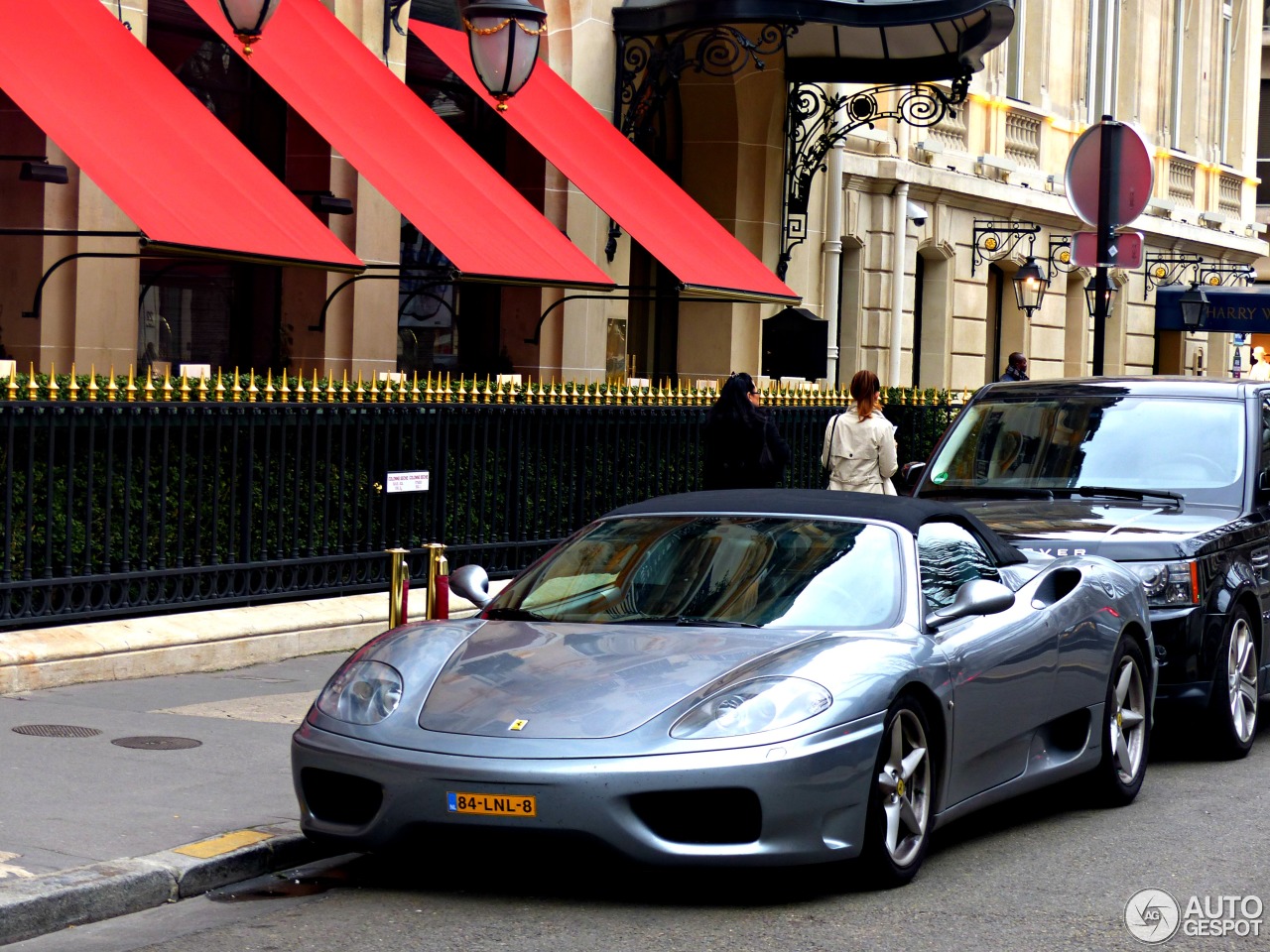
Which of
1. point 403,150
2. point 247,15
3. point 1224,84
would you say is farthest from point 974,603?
point 1224,84

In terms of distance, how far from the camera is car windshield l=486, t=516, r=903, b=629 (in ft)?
22.6

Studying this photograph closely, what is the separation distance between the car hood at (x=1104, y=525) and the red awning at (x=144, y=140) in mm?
4693

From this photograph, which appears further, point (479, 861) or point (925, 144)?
point (925, 144)

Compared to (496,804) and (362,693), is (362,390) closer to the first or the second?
(362,693)

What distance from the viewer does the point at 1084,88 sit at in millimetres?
30453

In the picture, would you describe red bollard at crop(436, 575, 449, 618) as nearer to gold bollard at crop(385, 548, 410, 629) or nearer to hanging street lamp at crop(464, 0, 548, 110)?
gold bollard at crop(385, 548, 410, 629)

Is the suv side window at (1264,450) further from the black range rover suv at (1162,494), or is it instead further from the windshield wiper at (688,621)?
the windshield wiper at (688,621)

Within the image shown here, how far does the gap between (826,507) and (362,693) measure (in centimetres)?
201

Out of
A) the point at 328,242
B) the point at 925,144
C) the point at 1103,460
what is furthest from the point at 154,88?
the point at 925,144

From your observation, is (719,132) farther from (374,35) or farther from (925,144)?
(374,35)

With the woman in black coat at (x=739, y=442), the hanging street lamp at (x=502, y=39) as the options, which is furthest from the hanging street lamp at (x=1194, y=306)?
the hanging street lamp at (x=502, y=39)

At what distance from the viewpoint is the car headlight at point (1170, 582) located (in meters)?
9.14

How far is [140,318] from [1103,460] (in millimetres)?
7888

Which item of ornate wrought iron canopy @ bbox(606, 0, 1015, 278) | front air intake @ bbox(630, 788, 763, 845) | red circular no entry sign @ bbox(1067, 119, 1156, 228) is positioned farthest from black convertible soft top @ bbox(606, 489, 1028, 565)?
ornate wrought iron canopy @ bbox(606, 0, 1015, 278)
